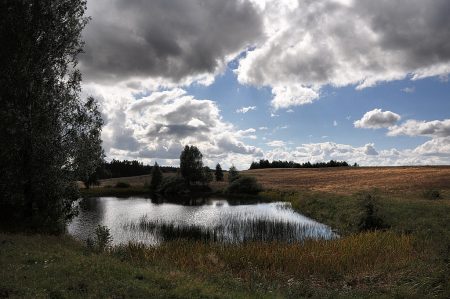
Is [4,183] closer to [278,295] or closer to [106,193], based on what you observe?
[278,295]

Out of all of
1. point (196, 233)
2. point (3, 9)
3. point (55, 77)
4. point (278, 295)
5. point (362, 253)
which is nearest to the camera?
point (278, 295)

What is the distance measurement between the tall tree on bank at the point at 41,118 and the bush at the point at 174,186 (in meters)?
75.6

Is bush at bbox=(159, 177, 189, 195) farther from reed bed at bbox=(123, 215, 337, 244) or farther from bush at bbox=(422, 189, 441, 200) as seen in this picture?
bush at bbox=(422, 189, 441, 200)

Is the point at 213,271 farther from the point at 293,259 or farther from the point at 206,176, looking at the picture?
the point at 206,176

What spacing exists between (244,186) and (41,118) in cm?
7284

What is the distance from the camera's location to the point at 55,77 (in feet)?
81.9

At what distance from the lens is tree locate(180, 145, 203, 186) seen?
344 ft

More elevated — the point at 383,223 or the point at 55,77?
the point at 55,77

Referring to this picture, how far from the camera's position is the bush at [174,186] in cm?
10106

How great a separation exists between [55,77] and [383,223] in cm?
2746

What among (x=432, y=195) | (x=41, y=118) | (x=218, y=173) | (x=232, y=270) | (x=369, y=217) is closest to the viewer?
(x=232, y=270)

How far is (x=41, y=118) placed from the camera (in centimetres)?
2311

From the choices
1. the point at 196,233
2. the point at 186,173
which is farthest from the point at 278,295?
the point at 186,173

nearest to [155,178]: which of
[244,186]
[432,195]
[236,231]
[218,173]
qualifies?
[218,173]
